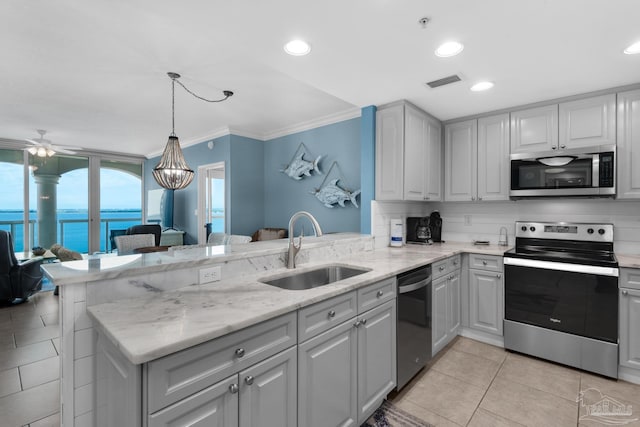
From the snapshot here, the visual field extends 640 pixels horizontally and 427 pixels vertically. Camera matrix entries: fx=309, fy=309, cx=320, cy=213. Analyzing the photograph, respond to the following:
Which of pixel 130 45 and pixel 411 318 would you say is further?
pixel 130 45

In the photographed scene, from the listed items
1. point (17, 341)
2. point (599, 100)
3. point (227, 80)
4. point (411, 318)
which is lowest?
point (17, 341)

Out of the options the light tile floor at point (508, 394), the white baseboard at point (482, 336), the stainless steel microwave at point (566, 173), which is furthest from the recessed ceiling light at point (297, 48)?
the white baseboard at point (482, 336)

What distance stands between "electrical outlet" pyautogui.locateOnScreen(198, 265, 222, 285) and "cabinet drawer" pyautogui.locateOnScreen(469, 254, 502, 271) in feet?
7.74

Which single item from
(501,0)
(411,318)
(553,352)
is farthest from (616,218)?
(501,0)

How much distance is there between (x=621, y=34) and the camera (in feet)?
5.91

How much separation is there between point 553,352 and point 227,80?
3715 millimetres

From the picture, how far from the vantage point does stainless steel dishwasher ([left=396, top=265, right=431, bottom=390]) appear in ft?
6.86

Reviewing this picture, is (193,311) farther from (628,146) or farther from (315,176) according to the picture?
(628,146)

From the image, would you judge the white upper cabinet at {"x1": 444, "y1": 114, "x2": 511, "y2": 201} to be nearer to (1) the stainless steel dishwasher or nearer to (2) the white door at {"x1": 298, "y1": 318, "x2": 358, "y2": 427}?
(1) the stainless steel dishwasher

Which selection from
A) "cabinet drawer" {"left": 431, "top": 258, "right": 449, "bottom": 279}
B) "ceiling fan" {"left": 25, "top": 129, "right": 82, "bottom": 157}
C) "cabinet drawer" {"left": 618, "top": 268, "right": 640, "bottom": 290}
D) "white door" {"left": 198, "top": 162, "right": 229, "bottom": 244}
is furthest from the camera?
"white door" {"left": 198, "top": 162, "right": 229, "bottom": 244}

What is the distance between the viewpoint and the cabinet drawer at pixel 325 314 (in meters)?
1.40

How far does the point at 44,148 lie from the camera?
4906 millimetres

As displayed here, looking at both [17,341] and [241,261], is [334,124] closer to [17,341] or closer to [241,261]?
[241,261]

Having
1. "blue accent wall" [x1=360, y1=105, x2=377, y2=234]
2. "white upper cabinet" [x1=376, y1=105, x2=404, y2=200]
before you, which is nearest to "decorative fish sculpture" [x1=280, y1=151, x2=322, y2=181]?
"blue accent wall" [x1=360, y1=105, x2=377, y2=234]
